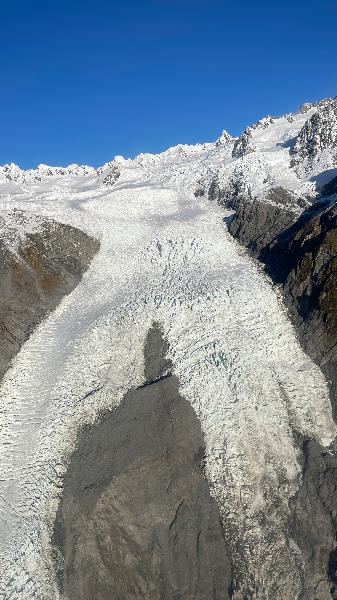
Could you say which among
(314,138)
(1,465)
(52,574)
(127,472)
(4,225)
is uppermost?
(314,138)

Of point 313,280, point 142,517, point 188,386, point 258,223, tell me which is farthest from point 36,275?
point 142,517

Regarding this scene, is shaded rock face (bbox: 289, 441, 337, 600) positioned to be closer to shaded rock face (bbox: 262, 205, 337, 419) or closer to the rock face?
shaded rock face (bbox: 262, 205, 337, 419)

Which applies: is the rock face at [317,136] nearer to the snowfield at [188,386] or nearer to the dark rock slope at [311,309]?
the dark rock slope at [311,309]

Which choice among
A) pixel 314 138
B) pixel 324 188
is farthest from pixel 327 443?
pixel 314 138

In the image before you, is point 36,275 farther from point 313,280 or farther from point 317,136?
point 317,136

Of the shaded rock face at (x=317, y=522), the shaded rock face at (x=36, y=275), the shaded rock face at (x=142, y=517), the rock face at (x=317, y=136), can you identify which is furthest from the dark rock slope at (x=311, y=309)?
the shaded rock face at (x=36, y=275)

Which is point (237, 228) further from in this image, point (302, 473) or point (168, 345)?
point (302, 473)

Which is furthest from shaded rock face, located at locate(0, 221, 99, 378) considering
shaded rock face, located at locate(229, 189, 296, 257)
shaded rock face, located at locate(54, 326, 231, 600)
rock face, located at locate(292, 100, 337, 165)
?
rock face, located at locate(292, 100, 337, 165)
